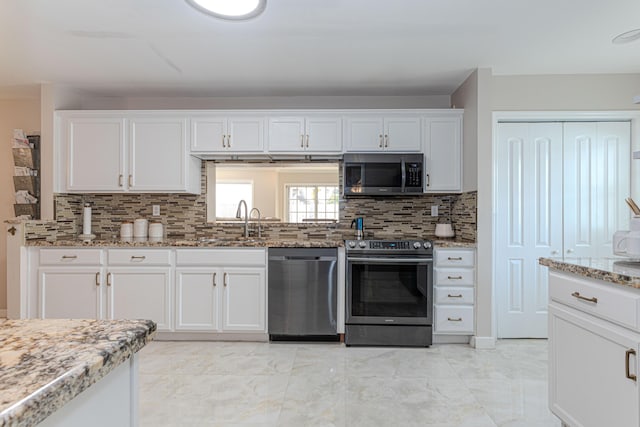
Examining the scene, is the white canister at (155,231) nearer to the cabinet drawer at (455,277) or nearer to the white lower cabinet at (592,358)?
the cabinet drawer at (455,277)

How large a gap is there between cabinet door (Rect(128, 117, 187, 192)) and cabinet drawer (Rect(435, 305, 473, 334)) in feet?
8.69

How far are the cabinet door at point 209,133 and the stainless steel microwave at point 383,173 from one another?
1.20 m

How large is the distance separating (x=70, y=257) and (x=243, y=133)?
1.90 meters

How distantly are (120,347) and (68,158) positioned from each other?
11.8ft

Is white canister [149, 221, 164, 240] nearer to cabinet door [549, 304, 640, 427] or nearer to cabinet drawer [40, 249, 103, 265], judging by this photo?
cabinet drawer [40, 249, 103, 265]

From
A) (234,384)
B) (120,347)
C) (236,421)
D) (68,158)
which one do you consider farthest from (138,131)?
(120,347)

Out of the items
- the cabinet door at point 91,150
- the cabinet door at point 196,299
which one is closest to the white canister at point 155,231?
the cabinet door at point 91,150

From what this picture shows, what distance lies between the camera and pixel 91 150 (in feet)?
11.7

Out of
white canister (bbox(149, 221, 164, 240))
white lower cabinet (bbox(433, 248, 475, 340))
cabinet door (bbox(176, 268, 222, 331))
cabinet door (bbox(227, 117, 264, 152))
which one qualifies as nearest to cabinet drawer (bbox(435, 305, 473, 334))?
white lower cabinet (bbox(433, 248, 475, 340))

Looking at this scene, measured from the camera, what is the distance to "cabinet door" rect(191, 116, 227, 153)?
3.57 m

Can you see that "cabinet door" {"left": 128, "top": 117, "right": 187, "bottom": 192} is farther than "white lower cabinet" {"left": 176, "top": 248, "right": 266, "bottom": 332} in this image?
Yes

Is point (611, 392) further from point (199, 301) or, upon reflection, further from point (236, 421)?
point (199, 301)

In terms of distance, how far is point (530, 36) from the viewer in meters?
2.62

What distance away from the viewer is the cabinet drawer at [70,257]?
10.9ft
